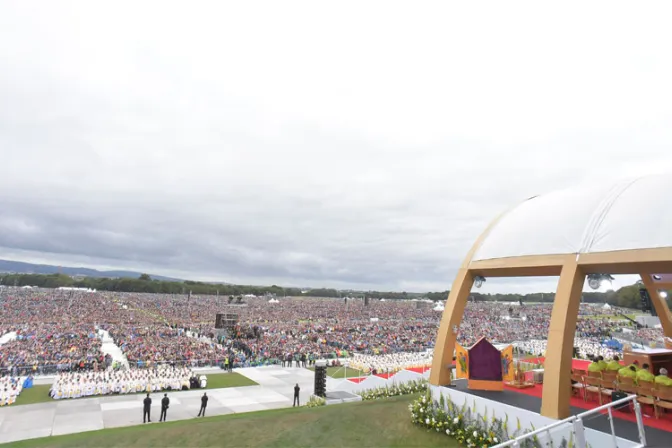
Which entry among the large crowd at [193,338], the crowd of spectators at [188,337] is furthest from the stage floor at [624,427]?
the crowd of spectators at [188,337]

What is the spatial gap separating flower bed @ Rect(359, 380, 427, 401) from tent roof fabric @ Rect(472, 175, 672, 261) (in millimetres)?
9094

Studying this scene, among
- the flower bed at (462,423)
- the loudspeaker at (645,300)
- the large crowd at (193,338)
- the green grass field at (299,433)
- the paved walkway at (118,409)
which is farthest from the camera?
the large crowd at (193,338)

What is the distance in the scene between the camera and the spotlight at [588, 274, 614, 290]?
340 inches

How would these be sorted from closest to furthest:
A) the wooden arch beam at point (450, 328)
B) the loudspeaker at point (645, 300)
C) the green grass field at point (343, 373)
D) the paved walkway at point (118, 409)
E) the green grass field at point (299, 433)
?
the green grass field at point (299, 433)
the wooden arch beam at point (450, 328)
the paved walkway at point (118, 409)
the loudspeaker at point (645, 300)
the green grass field at point (343, 373)

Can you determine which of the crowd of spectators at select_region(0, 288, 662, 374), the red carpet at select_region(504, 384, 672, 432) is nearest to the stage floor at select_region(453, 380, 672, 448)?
the red carpet at select_region(504, 384, 672, 432)

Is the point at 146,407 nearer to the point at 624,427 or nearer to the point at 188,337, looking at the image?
the point at 624,427

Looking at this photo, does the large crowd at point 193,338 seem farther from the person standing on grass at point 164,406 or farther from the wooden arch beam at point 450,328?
the wooden arch beam at point 450,328

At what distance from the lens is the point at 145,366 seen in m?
27.7

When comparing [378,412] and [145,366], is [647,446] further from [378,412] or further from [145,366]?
[145,366]

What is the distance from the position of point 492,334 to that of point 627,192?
43.4 metres

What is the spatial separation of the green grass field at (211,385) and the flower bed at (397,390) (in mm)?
9761

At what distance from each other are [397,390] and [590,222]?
1239cm

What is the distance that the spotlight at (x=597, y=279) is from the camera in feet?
28.3

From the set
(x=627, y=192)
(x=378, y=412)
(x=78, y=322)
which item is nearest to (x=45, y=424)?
(x=378, y=412)
